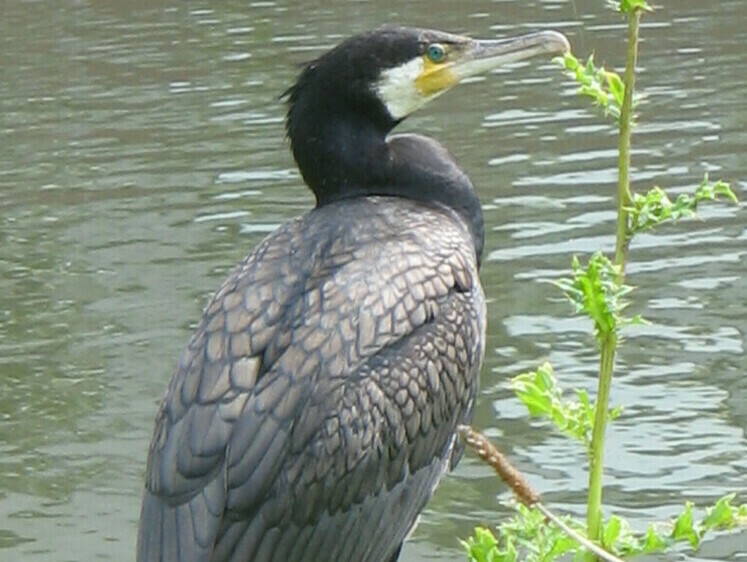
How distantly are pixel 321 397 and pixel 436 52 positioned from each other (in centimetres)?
141

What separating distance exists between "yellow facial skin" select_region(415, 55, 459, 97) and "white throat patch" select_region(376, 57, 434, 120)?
0.5 inches

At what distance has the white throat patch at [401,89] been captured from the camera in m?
5.38

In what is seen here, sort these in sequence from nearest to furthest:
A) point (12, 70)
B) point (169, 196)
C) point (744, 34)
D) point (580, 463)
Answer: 1. point (580, 463)
2. point (169, 196)
3. point (744, 34)
4. point (12, 70)

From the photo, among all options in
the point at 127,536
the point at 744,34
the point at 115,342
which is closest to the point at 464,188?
the point at 127,536

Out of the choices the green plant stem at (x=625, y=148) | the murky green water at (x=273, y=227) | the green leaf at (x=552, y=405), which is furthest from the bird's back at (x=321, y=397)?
the murky green water at (x=273, y=227)

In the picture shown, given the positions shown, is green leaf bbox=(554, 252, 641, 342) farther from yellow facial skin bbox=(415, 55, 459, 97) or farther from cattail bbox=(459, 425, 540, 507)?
yellow facial skin bbox=(415, 55, 459, 97)

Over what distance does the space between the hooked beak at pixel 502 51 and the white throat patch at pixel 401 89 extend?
14cm

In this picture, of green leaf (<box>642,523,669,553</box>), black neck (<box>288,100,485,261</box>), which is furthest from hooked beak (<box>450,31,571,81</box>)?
green leaf (<box>642,523,669,553</box>)

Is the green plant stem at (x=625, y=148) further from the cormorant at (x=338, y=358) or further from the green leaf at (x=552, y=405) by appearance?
the cormorant at (x=338, y=358)

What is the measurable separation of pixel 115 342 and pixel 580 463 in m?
2.91

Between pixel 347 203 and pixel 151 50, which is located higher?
pixel 347 203

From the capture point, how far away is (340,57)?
209 inches

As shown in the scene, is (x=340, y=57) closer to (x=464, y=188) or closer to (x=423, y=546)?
(x=464, y=188)

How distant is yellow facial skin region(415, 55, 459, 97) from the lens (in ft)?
18.0
